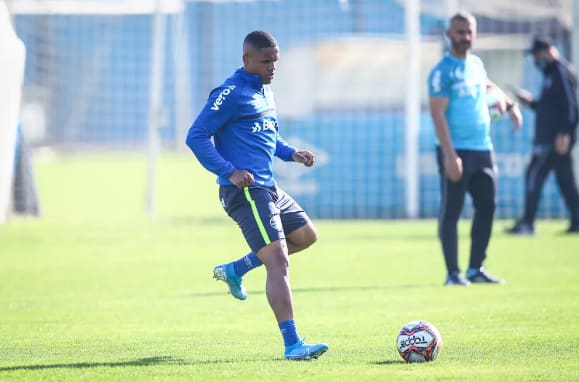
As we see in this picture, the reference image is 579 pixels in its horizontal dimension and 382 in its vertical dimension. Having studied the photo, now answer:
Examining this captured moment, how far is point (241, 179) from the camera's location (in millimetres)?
7730

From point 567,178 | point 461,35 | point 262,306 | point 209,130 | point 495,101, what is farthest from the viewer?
point 567,178

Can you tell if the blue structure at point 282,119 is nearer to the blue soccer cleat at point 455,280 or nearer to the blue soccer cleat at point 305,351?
the blue soccer cleat at point 455,280

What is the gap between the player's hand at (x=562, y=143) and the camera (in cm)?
1703

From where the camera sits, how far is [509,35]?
24859 millimetres

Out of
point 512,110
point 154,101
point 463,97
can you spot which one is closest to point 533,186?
point 512,110

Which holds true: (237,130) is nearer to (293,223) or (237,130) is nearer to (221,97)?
(221,97)

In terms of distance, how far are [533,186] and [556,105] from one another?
1137 mm

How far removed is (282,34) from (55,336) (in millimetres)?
18460

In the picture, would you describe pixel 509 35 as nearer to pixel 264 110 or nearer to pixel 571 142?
pixel 571 142

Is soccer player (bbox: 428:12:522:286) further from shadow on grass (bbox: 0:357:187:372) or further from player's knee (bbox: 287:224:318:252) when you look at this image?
shadow on grass (bbox: 0:357:187:372)

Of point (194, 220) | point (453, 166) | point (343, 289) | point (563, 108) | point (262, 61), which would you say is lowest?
point (194, 220)

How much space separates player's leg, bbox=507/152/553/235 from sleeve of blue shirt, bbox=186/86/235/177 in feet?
33.3

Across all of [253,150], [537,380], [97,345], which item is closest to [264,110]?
[253,150]

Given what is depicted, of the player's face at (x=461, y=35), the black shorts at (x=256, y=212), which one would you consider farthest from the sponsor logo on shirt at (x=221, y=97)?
the player's face at (x=461, y=35)
